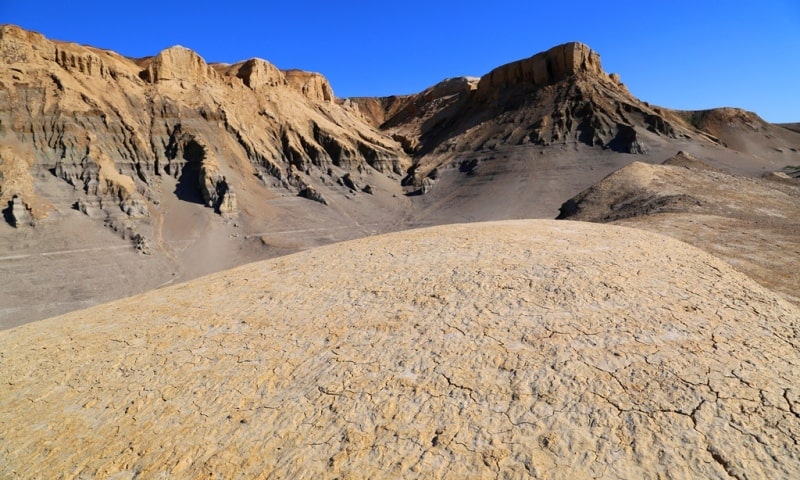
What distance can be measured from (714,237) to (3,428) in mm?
11513

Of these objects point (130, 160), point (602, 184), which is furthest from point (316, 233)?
point (602, 184)

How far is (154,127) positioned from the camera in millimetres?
30281

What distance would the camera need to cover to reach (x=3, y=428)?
3793 millimetres

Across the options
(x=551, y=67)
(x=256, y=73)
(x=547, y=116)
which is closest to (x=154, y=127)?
(x=256, y=73)

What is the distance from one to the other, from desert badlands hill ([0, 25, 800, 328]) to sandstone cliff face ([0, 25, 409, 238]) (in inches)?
4.0

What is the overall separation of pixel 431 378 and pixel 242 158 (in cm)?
3286

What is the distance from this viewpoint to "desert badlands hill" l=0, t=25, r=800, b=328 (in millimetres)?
22328

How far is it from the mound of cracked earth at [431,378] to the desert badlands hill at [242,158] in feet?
55.9

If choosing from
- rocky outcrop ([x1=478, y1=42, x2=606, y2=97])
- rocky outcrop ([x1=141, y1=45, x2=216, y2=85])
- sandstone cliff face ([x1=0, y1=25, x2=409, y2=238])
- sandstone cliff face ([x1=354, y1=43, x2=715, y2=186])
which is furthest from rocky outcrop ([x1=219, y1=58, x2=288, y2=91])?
rocky outcrop ([x1=478, y1=42, x2=606, y2=97])

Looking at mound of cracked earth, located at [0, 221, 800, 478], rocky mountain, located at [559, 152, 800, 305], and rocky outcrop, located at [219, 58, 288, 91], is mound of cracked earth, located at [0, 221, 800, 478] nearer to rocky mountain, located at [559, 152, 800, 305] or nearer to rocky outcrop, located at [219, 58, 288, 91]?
rocky mountain, located at [559, 152, 800, 305]

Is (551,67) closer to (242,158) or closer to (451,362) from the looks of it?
(242,158)

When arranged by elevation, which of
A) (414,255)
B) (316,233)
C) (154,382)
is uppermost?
(414,255)

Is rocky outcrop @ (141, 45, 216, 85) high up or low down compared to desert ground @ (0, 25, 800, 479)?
up

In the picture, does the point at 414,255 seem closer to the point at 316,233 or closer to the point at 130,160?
the point at 316,233
